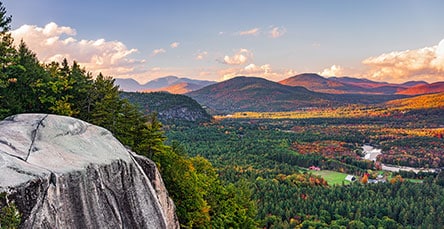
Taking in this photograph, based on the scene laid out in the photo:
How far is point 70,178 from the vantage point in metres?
14.5

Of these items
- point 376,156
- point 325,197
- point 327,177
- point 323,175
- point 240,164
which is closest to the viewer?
point 325,197

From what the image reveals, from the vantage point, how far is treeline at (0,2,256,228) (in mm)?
26875

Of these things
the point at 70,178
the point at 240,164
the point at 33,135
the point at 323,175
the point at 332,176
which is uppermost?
the point at 33,135

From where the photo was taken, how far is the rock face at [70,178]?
12961 mm

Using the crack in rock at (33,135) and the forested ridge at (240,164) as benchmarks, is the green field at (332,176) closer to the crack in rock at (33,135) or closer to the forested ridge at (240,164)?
the forested ridge at (240,164)

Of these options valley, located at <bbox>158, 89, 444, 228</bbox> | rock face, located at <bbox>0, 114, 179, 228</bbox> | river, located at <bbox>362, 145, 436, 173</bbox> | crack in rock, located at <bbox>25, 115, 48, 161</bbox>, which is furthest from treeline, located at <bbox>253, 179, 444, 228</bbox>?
crack in rock, located at <bbox>25, 115, 48, 161</bbox>

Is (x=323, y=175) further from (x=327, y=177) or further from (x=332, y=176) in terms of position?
(x=332, y=176)

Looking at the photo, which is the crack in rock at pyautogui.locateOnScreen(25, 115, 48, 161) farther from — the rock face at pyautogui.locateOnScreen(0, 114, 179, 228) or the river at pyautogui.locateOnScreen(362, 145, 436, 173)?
the river at pyautogui.locateOnScreen(362, 145, 436, 173)

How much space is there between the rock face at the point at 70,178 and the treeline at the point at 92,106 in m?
8.98

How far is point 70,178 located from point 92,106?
770 inches

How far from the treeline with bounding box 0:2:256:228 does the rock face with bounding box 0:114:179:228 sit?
354 inches

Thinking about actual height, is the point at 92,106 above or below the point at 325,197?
above

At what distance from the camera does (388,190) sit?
95.4m

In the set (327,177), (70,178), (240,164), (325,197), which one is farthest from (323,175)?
(70,178)
